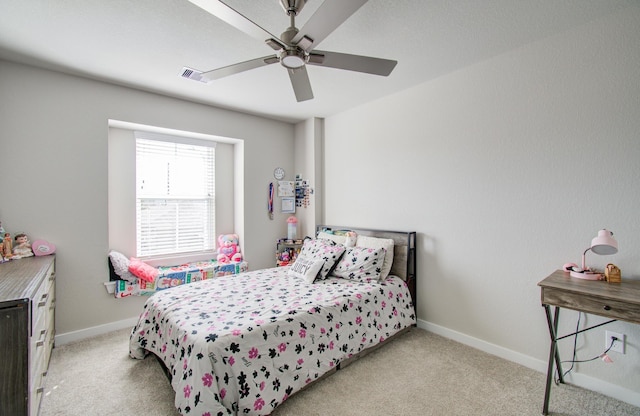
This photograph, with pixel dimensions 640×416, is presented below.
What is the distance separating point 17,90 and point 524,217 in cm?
440

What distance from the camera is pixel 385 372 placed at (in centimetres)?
217

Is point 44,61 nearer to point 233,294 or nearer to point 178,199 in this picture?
point 178,199

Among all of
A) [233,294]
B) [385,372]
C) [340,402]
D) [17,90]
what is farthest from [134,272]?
[385,372]

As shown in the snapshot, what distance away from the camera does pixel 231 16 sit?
1.38m

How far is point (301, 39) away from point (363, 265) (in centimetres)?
201

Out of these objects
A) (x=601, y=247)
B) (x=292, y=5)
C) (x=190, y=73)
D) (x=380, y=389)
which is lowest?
(x=380, y=389)

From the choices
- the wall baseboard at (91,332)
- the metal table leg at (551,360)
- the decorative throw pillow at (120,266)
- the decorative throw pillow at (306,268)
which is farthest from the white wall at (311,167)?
the metal table leg at (551,360)

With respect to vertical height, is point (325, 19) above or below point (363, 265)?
above

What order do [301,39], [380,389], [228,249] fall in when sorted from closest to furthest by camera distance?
[301,39]
[380,389]
[228,249]

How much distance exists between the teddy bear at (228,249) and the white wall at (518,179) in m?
1.93

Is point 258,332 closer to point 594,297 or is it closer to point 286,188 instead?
point 594,297

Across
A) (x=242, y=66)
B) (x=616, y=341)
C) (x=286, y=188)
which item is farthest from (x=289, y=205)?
(x=616, y=341)

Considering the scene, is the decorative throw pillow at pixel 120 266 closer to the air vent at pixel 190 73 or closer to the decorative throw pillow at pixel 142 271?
the decorative throw pillow at pixel 142 271

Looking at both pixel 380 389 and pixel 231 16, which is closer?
pixel 231 16
